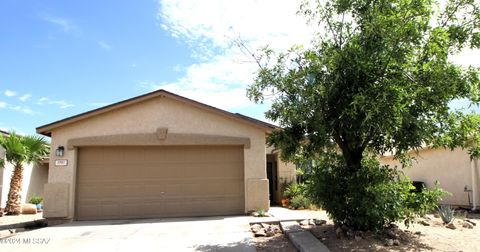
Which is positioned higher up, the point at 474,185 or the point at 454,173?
the point at 454,173

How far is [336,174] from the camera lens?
8398 mm

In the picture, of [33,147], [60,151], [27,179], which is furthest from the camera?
[27,179]

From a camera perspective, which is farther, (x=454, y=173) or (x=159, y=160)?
(x=454, y=173)

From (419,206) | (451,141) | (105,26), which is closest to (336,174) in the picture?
(419,206)

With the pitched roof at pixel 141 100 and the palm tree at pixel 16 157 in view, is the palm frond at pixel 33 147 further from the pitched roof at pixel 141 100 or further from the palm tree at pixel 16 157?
the pitched roof at pixel 141 100

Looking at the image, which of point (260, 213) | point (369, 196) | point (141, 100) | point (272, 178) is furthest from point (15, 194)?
point (369, 196)

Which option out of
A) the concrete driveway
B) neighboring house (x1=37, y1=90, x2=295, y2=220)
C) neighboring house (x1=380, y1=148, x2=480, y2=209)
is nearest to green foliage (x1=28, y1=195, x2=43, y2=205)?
neighboring house (x1=37, y1=90, x2=295, y2=220)

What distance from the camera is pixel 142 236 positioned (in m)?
9.56

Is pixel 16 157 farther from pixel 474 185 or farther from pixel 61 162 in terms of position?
pixel 474 185

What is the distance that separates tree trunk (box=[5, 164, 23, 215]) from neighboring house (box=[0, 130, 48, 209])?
36.8 inches

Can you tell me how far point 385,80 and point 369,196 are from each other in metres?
2.34

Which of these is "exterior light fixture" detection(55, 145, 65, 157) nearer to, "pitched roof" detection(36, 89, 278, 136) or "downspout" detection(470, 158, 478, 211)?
"pitched roof" detection(36, 89, 278, 136)

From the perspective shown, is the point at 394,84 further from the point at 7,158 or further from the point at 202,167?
the point at 7,158

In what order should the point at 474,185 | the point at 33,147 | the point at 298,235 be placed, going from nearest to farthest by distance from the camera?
the point at 298,235 < the point at 474,185 < the point at 33,147
